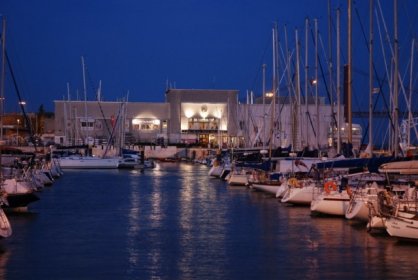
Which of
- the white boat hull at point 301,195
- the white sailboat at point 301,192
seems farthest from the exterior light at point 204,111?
the white boat hull at point 301,195

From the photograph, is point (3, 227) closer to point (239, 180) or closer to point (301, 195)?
point (301, 195)

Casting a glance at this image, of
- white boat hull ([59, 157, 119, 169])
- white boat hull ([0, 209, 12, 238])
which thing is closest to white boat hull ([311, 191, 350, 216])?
white boat hull ([0, 209, 12, 238])

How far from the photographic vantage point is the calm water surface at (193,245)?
20578mm

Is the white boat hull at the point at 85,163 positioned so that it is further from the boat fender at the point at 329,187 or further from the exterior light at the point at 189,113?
the boat fender at the point at 329,187

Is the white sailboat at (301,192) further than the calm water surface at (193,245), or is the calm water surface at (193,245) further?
the white sailboat at (301,192)

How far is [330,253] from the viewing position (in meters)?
23.7

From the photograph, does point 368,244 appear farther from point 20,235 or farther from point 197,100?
point 197,100

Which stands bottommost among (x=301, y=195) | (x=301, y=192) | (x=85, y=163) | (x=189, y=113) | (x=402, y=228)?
(x=402, y=228)

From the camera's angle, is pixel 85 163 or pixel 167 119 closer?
pixel 85 163

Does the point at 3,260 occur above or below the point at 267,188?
below

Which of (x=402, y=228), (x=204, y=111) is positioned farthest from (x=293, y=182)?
(x=204, y=111)

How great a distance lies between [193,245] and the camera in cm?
2538

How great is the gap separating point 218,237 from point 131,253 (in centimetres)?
484

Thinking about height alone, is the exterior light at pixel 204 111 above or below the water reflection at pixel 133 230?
above
